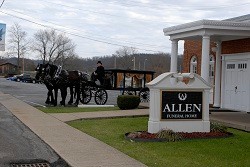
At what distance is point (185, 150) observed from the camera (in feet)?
33.4

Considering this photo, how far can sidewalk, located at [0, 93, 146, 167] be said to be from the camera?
347 inches

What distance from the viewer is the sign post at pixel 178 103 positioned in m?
12.3

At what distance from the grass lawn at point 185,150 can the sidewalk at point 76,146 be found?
33cm

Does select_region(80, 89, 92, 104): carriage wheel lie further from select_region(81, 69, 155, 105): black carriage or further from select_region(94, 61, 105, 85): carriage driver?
select_region(94, 61, 105, 85): carriage driver

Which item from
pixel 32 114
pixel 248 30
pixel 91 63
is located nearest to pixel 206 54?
pixel 248 30

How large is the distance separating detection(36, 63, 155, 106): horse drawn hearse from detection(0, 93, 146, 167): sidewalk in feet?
20.8

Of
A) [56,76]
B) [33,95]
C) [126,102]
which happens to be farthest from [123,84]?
[33,95]

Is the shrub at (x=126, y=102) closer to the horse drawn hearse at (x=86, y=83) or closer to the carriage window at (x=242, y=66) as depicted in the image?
the horse drawn hearse at (x=86, y=83)

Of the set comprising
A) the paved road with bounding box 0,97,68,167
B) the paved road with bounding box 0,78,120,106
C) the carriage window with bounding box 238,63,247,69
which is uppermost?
the carriage window with bounding box 238,63,247,69

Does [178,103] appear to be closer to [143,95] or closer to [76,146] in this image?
[76,146]

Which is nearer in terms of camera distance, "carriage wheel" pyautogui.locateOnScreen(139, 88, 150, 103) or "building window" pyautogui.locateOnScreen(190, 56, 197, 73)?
"building window" pyautogui.locateOnScreen(190, 56, 197, 73)

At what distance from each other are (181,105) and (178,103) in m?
0.11

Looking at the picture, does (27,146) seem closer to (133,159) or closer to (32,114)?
(133,159)

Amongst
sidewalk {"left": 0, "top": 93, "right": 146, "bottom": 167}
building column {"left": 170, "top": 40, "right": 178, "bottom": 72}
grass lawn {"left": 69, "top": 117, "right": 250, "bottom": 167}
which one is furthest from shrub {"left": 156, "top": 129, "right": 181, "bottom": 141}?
building column {"left": 170, "top": 40, "right": 178, "bottom": 72}
